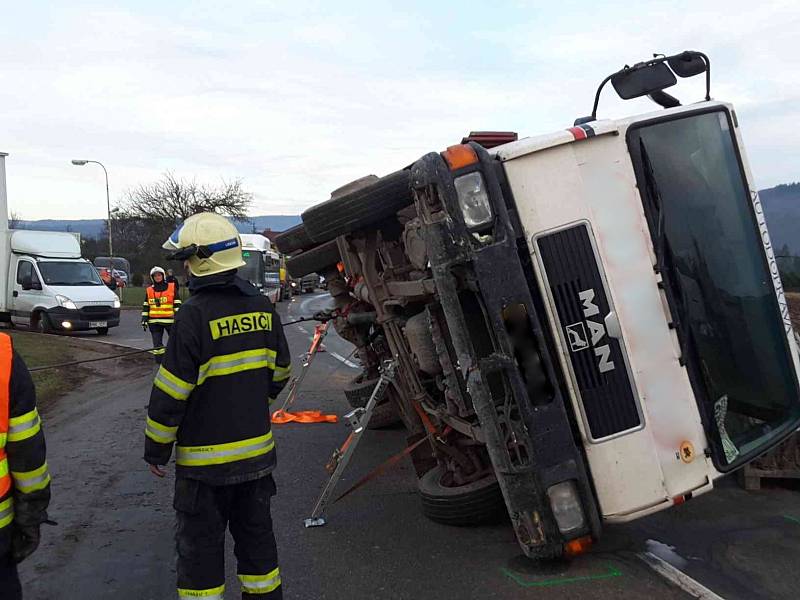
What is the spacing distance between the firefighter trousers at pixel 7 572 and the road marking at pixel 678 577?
9.51 ft

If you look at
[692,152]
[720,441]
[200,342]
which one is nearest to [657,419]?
[720,441]

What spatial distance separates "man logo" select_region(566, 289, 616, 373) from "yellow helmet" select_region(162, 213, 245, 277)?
5.16ft

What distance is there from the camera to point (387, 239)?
4.91 meters

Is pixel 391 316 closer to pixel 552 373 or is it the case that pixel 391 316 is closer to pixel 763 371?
pixel 552 373

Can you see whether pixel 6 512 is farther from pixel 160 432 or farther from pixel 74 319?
pixel 74 319

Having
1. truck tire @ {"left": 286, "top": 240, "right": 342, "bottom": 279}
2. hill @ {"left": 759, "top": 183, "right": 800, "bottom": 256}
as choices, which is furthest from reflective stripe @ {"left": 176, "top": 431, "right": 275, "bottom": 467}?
hill @ {"left": 759, "top": 183, "right": 800, "bottom": 256}

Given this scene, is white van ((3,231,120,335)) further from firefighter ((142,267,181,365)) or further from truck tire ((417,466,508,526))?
truck tire ((417,466,508,526))

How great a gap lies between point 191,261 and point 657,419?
7.34 feet

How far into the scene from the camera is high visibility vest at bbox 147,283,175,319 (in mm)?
11141

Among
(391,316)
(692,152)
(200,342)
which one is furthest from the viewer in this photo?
(391,316)

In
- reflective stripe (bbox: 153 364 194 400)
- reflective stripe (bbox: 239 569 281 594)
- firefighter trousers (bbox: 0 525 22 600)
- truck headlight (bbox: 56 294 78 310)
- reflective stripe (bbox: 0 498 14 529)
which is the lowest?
reflective stripe (bbox: 239 569 281 594)

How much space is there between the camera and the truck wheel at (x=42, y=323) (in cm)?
1736

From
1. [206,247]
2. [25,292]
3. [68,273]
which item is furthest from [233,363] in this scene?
[68,273]

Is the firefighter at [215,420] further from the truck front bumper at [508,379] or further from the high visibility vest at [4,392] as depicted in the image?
the truck front bumper at [508,379]
